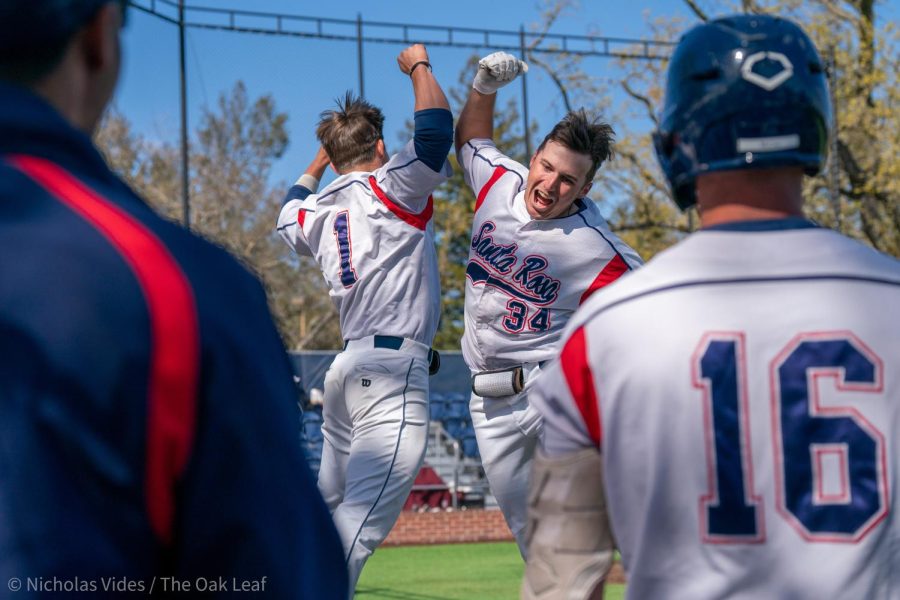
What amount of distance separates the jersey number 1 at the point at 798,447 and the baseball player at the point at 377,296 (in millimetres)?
3321

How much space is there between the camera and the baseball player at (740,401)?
1.68 meters

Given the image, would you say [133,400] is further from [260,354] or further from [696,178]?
[696,178]

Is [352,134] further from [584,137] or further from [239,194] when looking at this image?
[239,194]

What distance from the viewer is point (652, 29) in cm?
2089

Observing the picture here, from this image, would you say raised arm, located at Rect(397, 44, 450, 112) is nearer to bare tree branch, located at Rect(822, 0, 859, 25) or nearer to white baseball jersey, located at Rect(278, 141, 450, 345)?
white baseball jersey, located at Rect(278, 141, 450, 345)

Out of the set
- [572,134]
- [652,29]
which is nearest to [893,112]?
[652,29]

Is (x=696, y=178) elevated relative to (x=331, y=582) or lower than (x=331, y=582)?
elevated

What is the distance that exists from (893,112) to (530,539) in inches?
802

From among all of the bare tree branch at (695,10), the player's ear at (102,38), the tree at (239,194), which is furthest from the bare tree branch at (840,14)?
the player's ear at (102,38)

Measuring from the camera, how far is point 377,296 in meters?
5.30

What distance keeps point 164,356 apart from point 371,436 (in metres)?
4.18

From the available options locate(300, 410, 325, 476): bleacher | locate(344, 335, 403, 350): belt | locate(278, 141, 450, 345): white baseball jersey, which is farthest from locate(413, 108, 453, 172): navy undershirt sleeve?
A: locate(300, 410, 325, 476): bleacher

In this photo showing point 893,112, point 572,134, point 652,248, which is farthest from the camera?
point 652,248

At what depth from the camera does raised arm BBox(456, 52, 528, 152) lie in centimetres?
530
